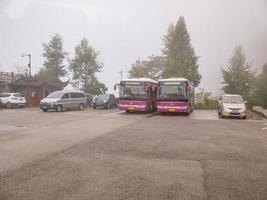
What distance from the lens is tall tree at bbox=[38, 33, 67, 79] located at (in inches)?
2707

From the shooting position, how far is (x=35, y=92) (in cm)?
4584

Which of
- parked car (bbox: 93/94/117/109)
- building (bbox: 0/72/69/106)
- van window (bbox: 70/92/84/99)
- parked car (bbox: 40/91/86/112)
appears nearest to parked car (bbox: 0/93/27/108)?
building (bbox: 0/72/69/106)

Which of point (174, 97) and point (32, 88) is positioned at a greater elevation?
point (32, 88)

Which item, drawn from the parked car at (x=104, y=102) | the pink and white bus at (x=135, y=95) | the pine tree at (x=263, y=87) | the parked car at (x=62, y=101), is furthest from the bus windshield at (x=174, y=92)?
the pine tree at (x=263, y=87)

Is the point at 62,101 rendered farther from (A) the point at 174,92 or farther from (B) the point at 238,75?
(B) the point at 238,75

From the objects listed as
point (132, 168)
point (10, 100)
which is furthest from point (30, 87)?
point (132, 168)

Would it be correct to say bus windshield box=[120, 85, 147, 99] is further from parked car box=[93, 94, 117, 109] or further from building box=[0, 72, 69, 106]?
building box=[0, 72, 69, 106]

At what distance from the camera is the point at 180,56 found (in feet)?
203

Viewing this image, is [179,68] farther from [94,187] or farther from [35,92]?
[94,187]

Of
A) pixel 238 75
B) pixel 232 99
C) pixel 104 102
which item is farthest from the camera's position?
pixel 238 75

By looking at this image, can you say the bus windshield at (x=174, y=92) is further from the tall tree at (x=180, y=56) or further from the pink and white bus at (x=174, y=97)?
the tall tree at (x=180, y=56)

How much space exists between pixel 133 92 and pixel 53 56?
46834 mm

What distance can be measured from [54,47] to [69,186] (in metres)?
65.9

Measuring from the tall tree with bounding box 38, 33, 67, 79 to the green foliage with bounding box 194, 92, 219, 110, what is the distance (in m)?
37.5
